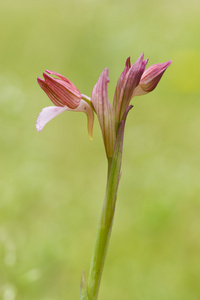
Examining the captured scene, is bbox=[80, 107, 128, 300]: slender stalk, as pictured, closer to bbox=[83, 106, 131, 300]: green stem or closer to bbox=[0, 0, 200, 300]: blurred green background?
bbox=[83, 106, 131, 300]: green stem

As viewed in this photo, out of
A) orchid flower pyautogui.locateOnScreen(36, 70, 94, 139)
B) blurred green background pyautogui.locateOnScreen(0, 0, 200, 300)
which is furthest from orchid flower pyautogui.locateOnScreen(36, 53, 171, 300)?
blurred green background pyautogui.locateOnScreen(0, 0, 200, 300)

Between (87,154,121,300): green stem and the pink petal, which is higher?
the pink petal

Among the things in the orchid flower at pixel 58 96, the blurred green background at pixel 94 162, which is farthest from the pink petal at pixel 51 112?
the blurred green background at pixel 94 162

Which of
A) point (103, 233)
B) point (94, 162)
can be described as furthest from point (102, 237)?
point (94, 162)

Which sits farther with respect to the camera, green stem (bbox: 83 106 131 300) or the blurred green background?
the blurred green background

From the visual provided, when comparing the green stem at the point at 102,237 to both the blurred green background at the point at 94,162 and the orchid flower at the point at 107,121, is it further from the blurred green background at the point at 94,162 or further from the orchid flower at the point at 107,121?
the blurred green background at the point at 94,162

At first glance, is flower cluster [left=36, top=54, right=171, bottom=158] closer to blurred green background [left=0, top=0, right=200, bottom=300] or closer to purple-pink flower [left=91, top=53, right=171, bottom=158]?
purple-pink flower [left=91, top=53, right=171, bottom=158]

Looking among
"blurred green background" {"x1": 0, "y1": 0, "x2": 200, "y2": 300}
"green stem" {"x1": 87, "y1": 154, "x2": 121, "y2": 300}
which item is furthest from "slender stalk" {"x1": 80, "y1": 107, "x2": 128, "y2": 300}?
"blurred green background" {"x1": 0, "y1": 0, "x2": 200, "y2": 300}

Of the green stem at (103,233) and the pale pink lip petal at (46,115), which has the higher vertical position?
the pale pink lip petal at (46,115)

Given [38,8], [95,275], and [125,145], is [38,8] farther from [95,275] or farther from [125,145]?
[95,275]
